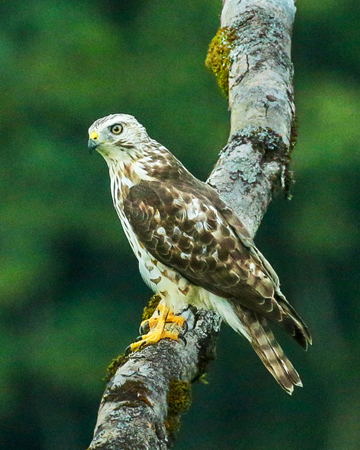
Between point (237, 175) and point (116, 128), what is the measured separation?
75 cm

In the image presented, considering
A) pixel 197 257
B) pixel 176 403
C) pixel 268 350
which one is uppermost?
pixel 197 257

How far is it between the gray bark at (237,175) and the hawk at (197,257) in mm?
146

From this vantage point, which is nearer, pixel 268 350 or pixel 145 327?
pixel 268 350

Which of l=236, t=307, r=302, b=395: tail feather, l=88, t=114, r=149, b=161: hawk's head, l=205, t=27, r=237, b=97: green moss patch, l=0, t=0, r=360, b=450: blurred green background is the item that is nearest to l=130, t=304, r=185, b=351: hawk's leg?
l=236, t=307, r=302, b=395: tail feather

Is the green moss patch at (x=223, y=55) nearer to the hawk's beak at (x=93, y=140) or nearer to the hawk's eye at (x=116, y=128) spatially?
the hawk's eye at (x=116, y=128)

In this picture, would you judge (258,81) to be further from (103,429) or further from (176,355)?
(103,429)

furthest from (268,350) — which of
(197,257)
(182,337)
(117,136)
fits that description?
(117,136)

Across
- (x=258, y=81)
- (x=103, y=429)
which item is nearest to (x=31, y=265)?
(x=258, y=81)

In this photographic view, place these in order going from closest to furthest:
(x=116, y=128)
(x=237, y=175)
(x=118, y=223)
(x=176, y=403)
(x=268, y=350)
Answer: (x=176, y=403)
(x=268, y=350)
(x=116, y=128)
(x=237, y=175)
(x=118, y=223)

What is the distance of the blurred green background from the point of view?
26922 millimetres

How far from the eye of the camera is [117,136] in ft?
17.1

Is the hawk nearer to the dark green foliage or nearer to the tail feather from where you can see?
the tail feather

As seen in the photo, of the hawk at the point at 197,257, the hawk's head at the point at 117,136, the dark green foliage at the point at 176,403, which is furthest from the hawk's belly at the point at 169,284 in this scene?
the dark green foliage at the point at 176,403

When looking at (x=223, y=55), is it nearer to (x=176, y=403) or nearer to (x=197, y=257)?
(x=197, y=257)
